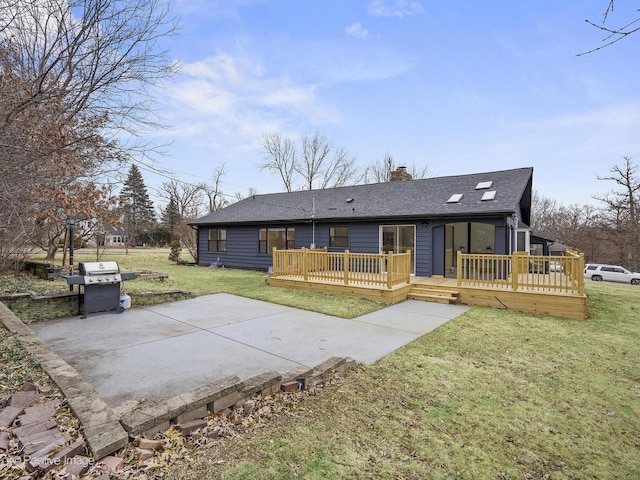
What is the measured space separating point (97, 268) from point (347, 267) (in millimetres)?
5660

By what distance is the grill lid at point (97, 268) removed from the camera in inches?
235

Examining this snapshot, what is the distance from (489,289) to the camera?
780 centimetres

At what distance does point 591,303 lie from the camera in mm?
8617

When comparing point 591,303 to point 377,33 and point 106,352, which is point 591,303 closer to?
point 377,33

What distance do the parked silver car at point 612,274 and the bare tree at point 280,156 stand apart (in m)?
23.6

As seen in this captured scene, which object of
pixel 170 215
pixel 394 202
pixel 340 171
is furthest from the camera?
pixel 170 215

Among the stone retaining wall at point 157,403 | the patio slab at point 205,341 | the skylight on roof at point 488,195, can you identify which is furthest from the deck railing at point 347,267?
the stone retaining wall at point 157,403

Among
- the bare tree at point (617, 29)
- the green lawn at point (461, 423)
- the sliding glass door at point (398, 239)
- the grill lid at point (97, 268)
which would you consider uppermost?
the bare tree at point (617, 29)

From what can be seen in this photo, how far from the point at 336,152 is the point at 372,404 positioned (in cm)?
2889

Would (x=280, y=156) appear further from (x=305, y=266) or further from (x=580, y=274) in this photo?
(x=580, y=274)

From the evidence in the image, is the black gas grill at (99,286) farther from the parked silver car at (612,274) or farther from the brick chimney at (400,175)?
the parked silver car at (612,274)

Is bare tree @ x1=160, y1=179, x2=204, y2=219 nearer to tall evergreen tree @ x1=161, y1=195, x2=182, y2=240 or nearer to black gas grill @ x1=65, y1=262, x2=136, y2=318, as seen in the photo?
tall evergreen tree @ x1=161, y1=195, x2=182, y2=240

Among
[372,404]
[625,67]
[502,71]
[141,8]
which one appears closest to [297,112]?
[502,71]

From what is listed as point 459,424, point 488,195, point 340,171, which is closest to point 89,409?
point 459,424
